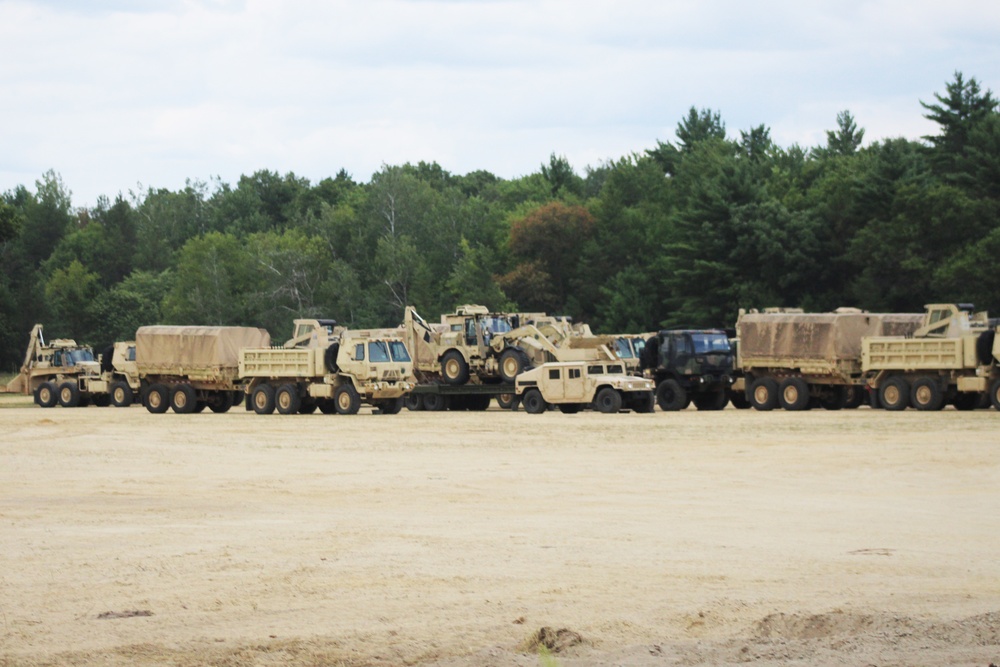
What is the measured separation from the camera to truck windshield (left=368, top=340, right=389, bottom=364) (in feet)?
127

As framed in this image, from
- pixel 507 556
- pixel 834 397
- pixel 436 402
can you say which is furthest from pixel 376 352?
pixel 507 556

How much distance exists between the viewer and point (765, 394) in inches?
1551

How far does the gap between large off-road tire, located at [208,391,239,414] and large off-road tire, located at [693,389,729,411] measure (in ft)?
44.7

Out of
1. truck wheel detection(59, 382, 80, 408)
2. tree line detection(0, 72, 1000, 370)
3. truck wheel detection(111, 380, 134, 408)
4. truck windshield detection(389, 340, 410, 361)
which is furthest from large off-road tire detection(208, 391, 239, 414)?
tree line detection(0, 72, 1000, 370)

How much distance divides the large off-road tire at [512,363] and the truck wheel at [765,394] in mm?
6168

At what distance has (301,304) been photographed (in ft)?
302

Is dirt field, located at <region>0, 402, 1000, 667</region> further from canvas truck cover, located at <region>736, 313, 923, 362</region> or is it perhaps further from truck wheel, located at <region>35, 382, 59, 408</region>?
truck wheel, located at <region>35, 382, 59, 408</region>

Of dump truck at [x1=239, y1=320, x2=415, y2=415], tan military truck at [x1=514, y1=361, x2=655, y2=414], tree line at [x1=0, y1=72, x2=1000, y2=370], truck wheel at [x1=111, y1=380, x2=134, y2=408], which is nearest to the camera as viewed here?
tan military truck at [x1=514, y1=361, x2=655, y2=414]

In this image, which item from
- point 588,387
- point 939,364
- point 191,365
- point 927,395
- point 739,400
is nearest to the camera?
point 939,364

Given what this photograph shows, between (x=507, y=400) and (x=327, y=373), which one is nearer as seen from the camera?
(x=327, y=373)

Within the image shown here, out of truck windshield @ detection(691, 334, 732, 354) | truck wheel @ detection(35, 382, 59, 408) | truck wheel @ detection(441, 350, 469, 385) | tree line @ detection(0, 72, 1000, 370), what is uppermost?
tree line @ detection(0, 72, 1000, 370)

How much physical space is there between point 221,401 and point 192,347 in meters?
1.97

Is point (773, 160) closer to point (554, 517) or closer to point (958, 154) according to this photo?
point (958, 154)

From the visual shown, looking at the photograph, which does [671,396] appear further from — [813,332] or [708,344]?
[813,332]
